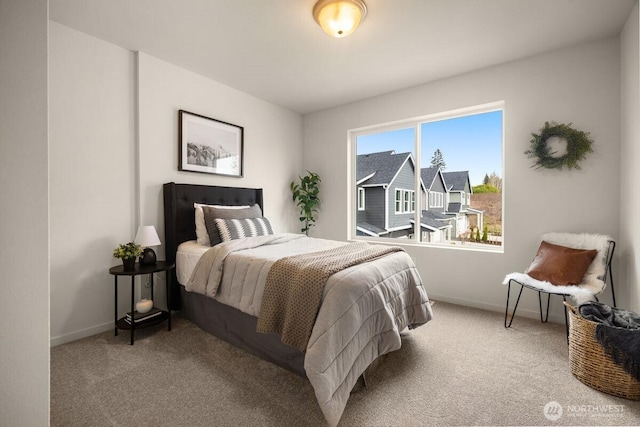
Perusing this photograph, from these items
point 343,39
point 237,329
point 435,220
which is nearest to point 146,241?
point 237,329

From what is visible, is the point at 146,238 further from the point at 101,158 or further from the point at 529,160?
the point at 529,160

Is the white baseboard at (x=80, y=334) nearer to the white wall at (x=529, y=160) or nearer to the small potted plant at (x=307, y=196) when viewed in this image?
the small potted plant at (x=307, y=196)

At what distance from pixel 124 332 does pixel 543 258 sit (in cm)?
381

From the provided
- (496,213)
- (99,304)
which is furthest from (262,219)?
(496,213)

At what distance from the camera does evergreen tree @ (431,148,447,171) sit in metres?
3.59

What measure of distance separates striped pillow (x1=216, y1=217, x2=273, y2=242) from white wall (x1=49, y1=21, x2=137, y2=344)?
0.88 m

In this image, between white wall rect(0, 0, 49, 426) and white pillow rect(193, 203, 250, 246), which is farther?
white pillow rect(193, 203, 250, 246)

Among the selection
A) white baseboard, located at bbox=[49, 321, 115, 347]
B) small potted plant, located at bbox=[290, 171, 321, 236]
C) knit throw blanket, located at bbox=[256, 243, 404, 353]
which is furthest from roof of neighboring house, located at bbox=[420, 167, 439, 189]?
white baseboard, located at bbox=[49, 321, 115, 347]

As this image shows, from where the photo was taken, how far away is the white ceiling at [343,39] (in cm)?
214

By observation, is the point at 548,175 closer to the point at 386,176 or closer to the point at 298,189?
the point at 386,176

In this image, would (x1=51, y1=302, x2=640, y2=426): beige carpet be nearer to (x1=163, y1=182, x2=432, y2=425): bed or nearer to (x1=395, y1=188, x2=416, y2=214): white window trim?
(x1=163, y1=182, x2=432, y2=425): bed

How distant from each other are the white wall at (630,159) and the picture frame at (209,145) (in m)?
3.68

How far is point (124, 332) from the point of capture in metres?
2.57

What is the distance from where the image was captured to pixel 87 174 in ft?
8.14
